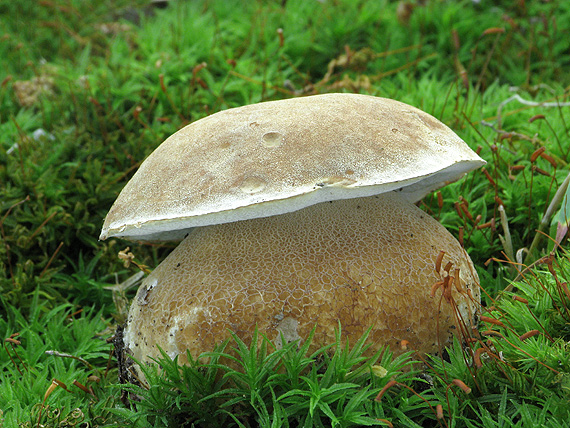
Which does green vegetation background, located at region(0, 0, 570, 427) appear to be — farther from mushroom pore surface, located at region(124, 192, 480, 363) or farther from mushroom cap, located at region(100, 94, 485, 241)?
mushroom cap, located at region(100, 94, 485, 241)

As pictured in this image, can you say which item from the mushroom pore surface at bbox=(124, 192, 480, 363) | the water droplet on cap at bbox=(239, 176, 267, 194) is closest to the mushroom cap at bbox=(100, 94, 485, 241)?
the water droplet on cap at bbox=(239, 176, 267, 194)

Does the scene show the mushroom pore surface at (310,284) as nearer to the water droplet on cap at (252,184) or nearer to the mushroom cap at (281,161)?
the mushroom cap at (281,161)

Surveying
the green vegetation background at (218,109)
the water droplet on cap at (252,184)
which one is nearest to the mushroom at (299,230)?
the water droplet on cap at (252,184)

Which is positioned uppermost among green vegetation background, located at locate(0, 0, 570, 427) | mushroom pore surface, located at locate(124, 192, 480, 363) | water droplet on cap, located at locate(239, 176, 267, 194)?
water droplet on cap, located at locate(239, 176, 267, 194)

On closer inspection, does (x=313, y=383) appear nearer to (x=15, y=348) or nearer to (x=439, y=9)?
(x=15, y=348)

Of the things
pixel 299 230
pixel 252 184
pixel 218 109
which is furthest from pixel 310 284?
pixel 218 109

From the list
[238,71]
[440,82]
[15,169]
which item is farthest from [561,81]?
[15,169]

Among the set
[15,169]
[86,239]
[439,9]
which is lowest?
[86,239]

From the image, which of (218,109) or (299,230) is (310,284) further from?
(218,109)
